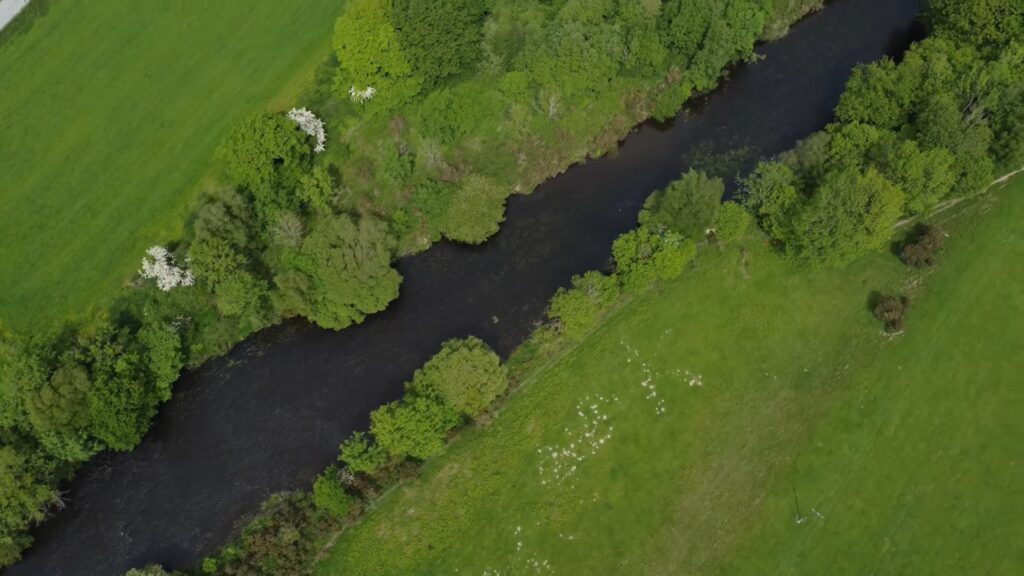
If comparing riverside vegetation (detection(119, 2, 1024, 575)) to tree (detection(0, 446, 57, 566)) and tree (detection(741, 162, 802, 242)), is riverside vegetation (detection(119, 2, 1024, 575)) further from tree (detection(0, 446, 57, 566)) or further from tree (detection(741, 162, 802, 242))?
tree (detection(0, 446, 57, 566))

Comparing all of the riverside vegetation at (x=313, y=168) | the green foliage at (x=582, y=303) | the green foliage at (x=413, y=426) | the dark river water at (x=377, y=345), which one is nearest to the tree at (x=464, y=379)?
the green foliage at (x=413, y=426)

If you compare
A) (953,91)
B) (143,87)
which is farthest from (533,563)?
(143,87)

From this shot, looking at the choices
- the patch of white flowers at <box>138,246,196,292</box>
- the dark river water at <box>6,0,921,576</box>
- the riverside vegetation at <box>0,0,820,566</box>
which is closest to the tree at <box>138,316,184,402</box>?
the riverside vegetation at <box>0,0,820,566</box>

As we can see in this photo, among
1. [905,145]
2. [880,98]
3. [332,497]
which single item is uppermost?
[880,98]

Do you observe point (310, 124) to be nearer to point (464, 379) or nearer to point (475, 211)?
point (475, 211)

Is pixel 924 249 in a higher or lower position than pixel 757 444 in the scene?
higher

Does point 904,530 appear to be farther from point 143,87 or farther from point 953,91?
point 143,87

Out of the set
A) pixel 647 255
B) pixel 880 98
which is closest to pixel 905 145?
pixel 880 98
